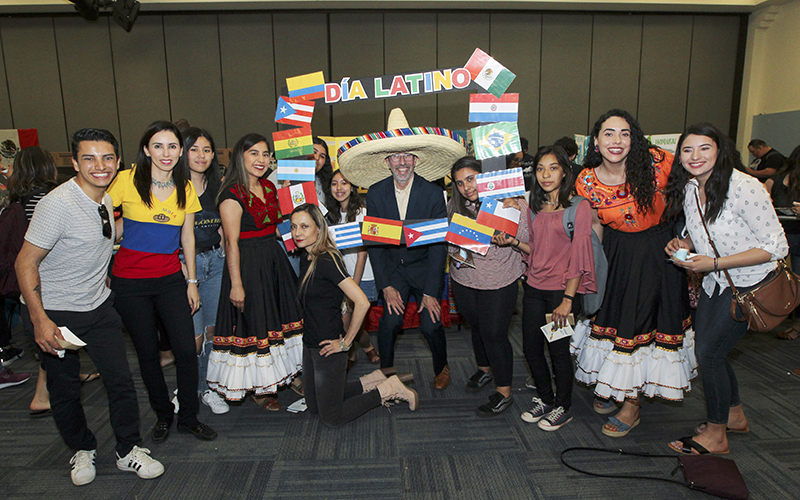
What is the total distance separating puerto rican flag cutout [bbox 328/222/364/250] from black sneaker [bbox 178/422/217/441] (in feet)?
4.01

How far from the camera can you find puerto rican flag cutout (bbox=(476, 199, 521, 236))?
227 cm

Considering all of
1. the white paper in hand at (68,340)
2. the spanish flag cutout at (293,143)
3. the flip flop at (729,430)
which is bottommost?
the flip flop at (729,430)

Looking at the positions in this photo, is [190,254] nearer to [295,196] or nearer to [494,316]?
[295,196]

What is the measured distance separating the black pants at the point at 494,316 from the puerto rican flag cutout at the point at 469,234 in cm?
29

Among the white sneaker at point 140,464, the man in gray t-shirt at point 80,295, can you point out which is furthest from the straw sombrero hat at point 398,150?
the white sneaker at point 140,464

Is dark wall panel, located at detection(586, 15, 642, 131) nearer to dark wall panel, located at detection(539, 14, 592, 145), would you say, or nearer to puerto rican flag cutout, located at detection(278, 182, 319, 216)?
dark wall panel, located at detection(539, 14, 592, 145)

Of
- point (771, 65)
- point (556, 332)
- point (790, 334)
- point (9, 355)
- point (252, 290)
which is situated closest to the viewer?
point (556, 332)

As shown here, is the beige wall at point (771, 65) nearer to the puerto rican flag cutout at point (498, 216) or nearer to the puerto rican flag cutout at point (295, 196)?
the puerto rican flag cutout at point (498, 216)

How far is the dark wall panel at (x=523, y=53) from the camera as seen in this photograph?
24.8 ft

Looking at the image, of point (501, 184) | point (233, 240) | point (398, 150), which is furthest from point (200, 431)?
point (501, 184)

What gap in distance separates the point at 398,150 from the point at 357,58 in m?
5.73

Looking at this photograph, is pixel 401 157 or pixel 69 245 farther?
pixel 401 157

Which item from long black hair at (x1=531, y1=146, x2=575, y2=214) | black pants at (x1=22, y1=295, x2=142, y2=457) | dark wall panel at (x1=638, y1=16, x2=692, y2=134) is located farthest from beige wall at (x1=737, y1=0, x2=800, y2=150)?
black pants at (x1=22, y1=295, x2=142, y2=457)

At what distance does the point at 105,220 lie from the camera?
6.16ft
